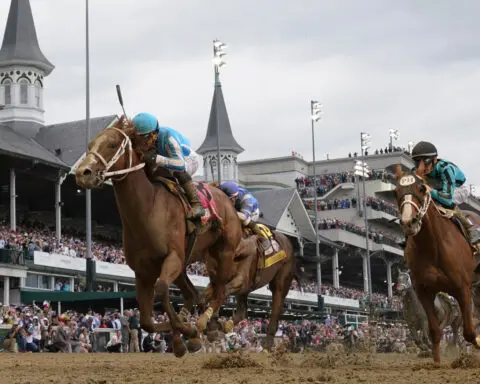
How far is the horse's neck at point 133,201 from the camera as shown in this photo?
1010 cm

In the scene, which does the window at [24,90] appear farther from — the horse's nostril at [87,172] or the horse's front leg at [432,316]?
the horse's nostril at [87,172]

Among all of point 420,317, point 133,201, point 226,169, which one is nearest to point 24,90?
point 226,169

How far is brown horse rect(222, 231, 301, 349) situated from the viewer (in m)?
15.0

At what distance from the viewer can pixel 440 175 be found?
12.2m

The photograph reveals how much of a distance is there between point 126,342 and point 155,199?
47.7ft

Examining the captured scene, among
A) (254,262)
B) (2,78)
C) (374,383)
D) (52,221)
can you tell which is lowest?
(374,383)

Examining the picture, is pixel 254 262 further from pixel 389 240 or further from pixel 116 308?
pixel 389 240

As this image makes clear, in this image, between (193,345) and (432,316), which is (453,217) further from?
(193,345)

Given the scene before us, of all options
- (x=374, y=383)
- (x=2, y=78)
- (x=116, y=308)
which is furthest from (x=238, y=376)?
(x=2, y=78)

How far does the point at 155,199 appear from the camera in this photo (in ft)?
33.9

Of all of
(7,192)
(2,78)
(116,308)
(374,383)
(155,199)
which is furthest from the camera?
(2,78)

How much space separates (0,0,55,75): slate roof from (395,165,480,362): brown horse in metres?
43.3

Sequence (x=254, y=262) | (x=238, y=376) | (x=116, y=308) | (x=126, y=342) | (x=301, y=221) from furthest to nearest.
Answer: (x=301, y=221)
(x=116, y=308)
(x=126, y=342)
(x=254, y=262)
(x=238, y=376)

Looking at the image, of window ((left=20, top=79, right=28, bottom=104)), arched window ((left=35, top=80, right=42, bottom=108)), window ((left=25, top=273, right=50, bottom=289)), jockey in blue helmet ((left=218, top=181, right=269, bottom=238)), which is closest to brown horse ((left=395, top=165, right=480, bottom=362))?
jockey in blue helmet ((left=218, top=181, right=269, bottom=238))
